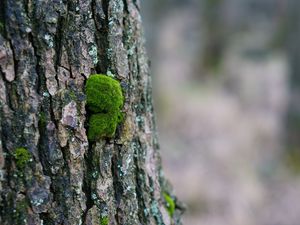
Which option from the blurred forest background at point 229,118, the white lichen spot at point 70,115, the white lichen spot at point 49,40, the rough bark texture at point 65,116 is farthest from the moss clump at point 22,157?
the blurred forest background at point 229,118

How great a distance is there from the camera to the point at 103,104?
5.86 feet

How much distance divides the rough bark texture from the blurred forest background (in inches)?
162

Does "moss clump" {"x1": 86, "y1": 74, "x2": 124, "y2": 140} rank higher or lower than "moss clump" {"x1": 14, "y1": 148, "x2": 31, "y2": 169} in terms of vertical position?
higher

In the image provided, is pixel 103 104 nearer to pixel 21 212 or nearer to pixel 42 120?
pixel 42 120

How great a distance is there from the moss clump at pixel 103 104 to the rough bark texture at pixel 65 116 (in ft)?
0.09

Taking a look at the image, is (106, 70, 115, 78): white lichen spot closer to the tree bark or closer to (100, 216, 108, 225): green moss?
(100, 216, 108, 225): green moss

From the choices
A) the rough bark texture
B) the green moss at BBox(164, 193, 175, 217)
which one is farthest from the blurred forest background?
the rough bark texture

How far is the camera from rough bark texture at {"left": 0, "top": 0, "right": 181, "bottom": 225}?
1.55 meters

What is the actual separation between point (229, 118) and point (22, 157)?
8.46 meters

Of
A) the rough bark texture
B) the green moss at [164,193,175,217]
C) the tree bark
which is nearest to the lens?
the rough bark texture

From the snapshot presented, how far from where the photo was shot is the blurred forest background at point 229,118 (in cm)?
681

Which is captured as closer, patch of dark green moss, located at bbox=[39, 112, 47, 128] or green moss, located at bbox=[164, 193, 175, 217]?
patch of dark green moss, located at bbox=[39, 112, 47, 128]

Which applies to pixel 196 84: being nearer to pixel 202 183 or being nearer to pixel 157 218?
pixel 202 183

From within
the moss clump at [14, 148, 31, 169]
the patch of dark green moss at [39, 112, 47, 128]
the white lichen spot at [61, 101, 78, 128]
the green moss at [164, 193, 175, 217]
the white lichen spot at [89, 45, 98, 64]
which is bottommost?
the moss clump at [14, 148, 31, 169]
